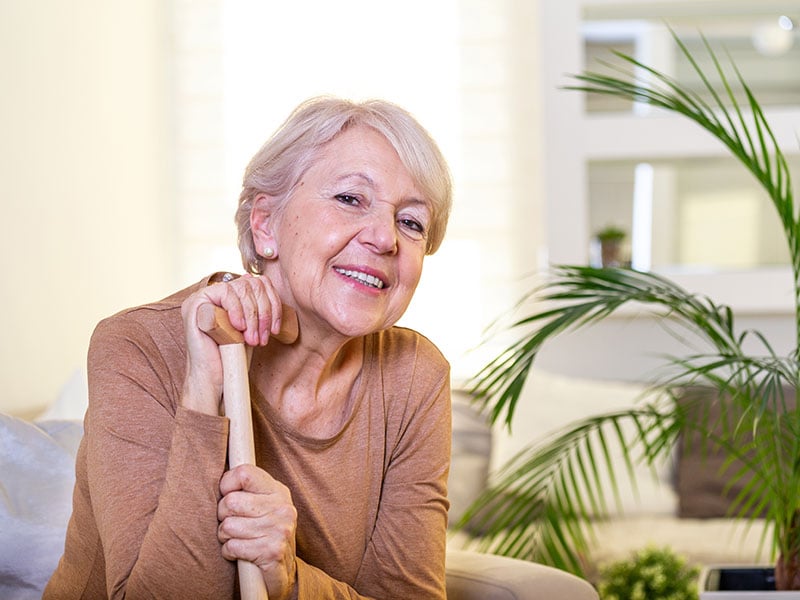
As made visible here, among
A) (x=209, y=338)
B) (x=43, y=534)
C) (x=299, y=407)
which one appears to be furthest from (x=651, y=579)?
(x=209, y=338)

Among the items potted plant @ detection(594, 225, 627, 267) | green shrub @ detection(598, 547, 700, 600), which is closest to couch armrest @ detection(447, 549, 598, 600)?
green shrub @ detection(598, 547, 700, 600)

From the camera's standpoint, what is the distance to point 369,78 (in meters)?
4.22

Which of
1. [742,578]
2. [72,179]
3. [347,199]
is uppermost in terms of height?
[72,179]

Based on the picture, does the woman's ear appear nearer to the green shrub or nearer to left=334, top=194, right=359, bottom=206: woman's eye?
left=334, top=194, right=359, bottom=206: woman's eye

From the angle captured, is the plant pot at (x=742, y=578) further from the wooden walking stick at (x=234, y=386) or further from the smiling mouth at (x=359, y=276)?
the wooden walking stick at (x=234, y=386)

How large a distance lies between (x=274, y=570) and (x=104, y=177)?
2.41 m

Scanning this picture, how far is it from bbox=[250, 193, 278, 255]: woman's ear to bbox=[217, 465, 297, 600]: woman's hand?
1.42 ft

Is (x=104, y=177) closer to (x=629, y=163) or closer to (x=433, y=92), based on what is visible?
(x=433, y=92)

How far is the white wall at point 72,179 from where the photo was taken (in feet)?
8.77

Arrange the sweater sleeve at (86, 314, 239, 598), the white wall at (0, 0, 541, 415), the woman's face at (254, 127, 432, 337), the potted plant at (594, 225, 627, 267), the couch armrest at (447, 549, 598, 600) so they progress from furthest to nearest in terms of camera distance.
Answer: the white wall at (0, 0, 541, 415) → the potted plant at (594, 225, 627, 267) → the couch armrest at (447, 549, 598, 600) → the woman's face at (254, 127, 432, 337) → the sweater sleeve at (86, 314, 239, 598)

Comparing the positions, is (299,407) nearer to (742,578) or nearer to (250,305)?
(250,305)

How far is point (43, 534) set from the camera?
1624 mm

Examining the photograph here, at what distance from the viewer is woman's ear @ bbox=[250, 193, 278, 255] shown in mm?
1613

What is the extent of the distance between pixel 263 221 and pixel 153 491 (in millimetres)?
489
